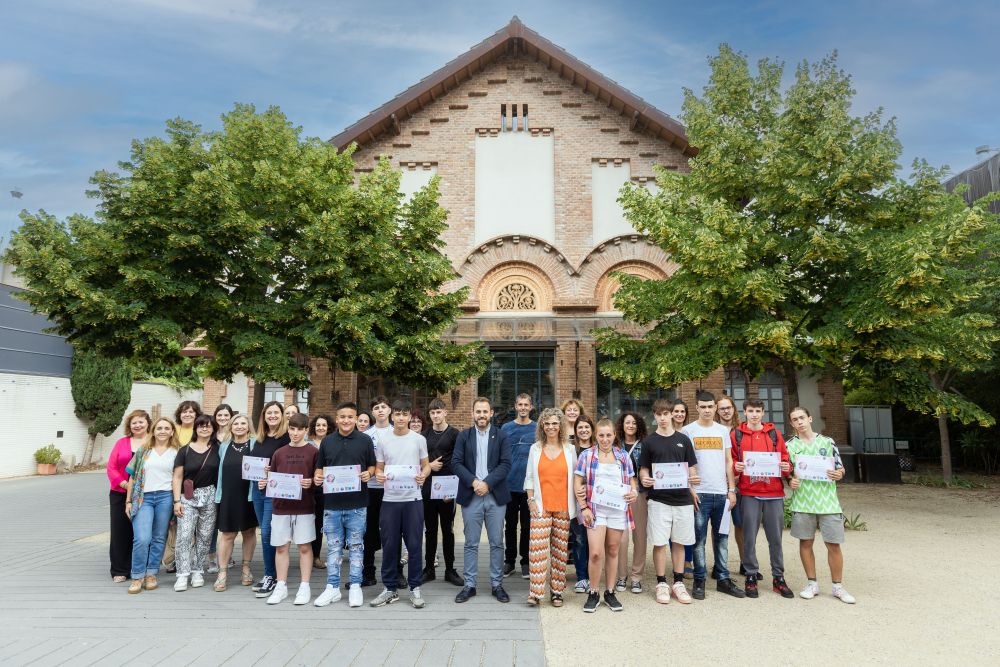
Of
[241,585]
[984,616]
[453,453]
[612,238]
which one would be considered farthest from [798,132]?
[241,585]

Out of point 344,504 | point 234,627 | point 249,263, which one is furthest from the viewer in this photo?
point 249,263

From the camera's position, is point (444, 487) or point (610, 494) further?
point (444, 487)

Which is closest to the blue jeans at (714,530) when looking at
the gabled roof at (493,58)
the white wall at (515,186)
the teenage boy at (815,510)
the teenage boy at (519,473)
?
the teenage boy at (815,510)

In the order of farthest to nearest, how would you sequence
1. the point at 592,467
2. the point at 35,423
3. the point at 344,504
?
the point at 35,423, the point at 344,504, the point at 592,467

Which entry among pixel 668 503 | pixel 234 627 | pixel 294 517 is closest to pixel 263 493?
pixel 294 517

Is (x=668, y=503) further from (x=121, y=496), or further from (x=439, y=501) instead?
(x=121, y=496)

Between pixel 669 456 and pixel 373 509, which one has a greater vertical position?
pixel 669 456

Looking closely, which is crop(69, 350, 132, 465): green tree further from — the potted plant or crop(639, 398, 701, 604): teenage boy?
crop(639, 398, 701, 604): teenage boy

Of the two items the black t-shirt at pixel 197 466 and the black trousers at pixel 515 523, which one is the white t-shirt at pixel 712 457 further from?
the black t-shirt at pixel 197 466

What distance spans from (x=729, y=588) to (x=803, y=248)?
590 cm

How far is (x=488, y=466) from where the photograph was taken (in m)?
6.12

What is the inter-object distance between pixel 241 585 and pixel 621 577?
4218mm

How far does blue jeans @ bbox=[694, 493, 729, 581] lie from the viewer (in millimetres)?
6164

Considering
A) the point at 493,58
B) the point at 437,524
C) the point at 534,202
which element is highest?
the point at 493,58
